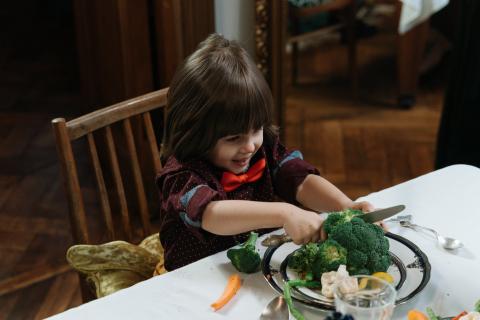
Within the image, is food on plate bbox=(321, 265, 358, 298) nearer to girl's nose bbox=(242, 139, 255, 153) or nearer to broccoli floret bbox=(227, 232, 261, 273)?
broccoli floret bbox=(227, 232, 261, 273)

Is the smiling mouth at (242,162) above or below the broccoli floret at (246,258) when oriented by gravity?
above

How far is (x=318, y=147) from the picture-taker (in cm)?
317

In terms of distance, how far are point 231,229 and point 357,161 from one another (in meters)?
1.92

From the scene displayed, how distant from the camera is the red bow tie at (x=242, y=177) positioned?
A: 1.33 meters

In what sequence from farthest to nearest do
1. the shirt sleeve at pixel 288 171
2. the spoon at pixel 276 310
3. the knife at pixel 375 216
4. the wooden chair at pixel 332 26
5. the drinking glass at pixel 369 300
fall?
the wooden chair at pixel 332 26 < the shirt sleeve at pixel 288 171 < the knife at pixel 375 216 < the spoon at pixel 276 310 < the drinking glass at pixel 369 300

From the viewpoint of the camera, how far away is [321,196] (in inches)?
53.5

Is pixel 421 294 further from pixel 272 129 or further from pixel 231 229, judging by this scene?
pixel 272 129

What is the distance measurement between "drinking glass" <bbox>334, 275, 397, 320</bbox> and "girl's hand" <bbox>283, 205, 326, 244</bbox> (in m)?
0.20

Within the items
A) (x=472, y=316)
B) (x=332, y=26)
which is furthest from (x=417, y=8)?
(x=472, y=316)

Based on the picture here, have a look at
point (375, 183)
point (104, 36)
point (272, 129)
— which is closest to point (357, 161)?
point (375, 183)

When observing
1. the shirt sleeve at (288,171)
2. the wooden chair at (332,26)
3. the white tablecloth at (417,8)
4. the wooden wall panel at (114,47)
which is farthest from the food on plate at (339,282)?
the wooden chair at (332,26)

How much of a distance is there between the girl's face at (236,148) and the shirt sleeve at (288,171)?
131 mm

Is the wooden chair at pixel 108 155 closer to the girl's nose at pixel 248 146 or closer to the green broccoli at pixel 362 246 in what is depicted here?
the girl's nose at pixel 248 146

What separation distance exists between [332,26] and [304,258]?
104 inches
